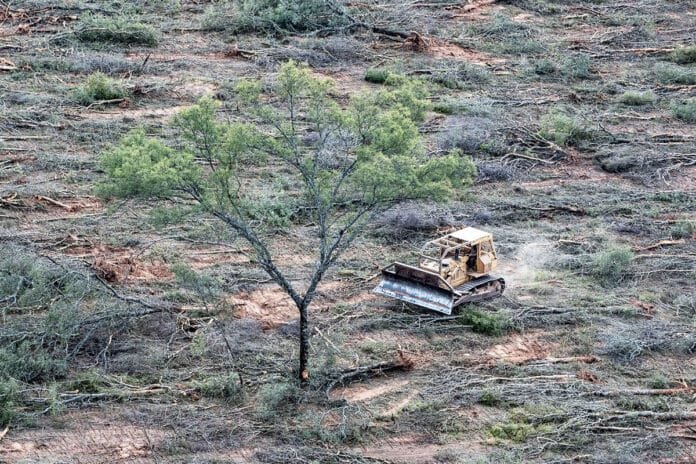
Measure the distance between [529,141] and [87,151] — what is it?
29.8 ft

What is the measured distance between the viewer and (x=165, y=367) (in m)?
14.4

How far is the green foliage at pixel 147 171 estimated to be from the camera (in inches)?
500

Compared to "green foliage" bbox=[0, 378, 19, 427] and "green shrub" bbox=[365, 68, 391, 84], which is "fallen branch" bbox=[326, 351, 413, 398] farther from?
"green shrub" bbox=[365, 68, 391, 84]

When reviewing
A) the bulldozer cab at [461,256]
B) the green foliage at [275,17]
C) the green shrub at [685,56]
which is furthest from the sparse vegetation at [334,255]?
the green shrub at [685,56]

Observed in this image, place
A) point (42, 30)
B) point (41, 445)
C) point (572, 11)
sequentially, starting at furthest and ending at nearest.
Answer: point (572, 11) < point (42, 30) < point (41, 445)

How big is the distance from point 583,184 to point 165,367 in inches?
402

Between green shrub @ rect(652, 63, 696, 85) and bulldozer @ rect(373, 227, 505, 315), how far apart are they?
11884mm

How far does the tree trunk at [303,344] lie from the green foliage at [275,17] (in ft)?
50.6

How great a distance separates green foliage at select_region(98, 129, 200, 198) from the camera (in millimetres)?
12695

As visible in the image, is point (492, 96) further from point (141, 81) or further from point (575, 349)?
point (575, 349)

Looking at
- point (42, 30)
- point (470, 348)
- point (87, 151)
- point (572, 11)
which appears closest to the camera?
point (470, 348)

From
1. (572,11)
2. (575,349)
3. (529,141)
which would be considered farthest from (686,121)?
(575,349)

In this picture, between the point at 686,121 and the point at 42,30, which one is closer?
the point at 686,121

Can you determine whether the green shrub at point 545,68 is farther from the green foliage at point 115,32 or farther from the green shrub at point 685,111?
the green foliage at point 115,32
